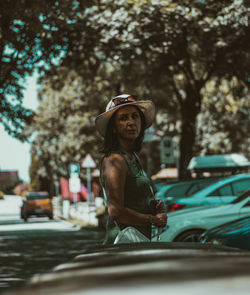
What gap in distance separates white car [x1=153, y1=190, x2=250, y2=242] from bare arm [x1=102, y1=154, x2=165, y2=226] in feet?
23.3

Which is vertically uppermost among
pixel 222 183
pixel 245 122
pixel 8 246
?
pixel 245 122

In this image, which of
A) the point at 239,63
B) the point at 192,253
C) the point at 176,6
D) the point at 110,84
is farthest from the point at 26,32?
the point at 192,253

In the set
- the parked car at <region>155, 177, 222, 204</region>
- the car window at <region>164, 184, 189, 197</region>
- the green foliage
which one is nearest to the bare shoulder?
the parked car at <region>155, 177, 222, 204</region>

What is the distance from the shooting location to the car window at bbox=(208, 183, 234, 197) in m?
13.4

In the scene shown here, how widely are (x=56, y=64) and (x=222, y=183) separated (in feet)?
25.1

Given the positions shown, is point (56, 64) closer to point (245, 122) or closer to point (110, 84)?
point (110, 84)

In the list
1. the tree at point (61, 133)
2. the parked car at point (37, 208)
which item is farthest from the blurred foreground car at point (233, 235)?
the parked car at point (37, 208)

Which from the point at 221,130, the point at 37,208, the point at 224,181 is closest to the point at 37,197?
the point at 37,208

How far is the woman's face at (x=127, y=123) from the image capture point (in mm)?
4102

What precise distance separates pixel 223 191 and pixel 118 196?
9920 mm

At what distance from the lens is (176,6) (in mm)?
16547

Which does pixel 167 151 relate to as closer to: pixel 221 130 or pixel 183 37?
pixel 183 37

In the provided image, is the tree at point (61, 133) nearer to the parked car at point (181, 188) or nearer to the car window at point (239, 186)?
the parked car at point (181, 188)

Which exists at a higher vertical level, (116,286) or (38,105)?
(38,105)
